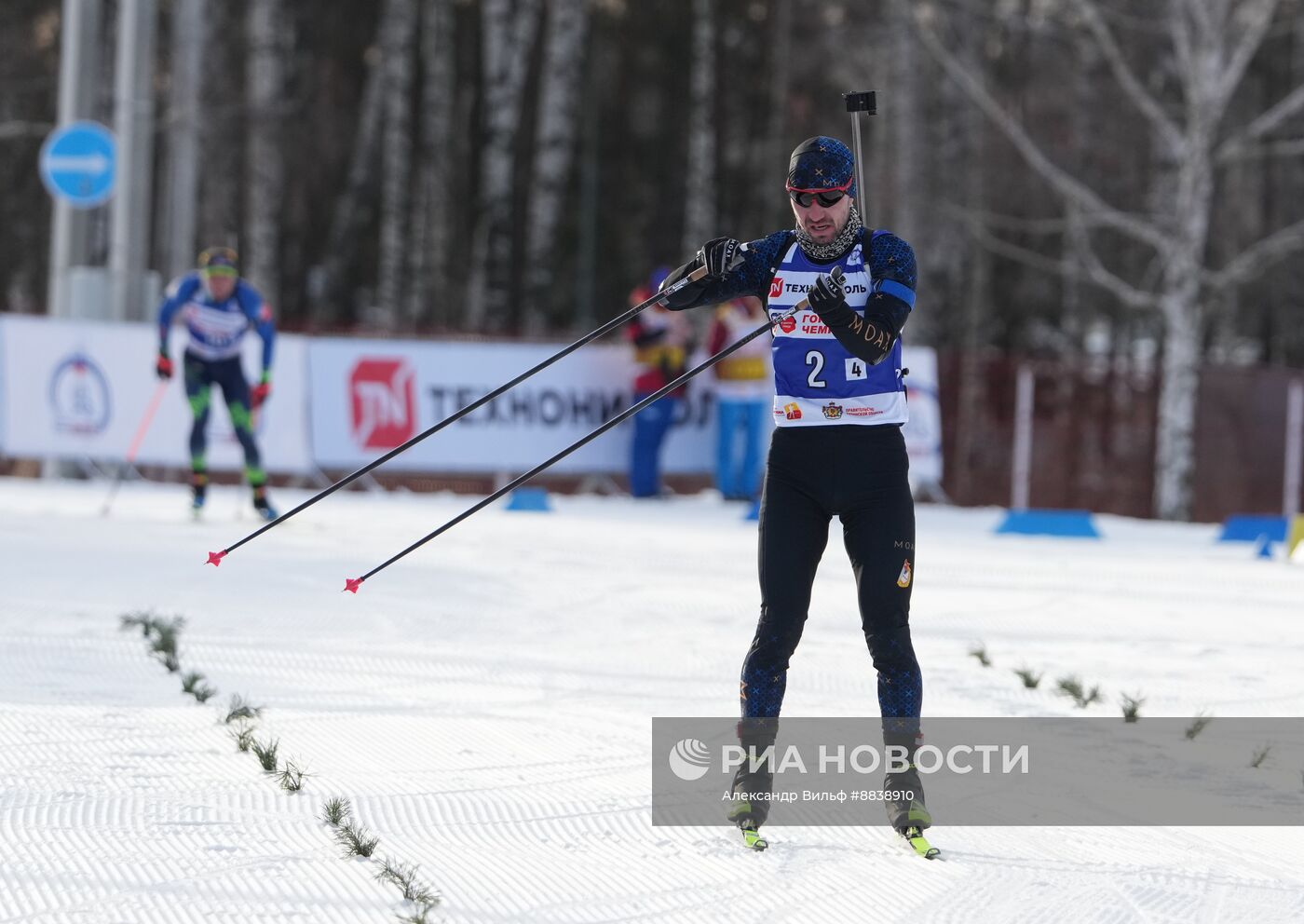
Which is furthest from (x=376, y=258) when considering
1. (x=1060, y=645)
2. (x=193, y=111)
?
(x=1060, y=645)

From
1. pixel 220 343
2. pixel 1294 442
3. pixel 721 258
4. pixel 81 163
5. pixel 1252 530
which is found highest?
pixel 81 163

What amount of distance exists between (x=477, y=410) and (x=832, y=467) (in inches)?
478

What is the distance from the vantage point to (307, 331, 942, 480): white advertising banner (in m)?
16.1

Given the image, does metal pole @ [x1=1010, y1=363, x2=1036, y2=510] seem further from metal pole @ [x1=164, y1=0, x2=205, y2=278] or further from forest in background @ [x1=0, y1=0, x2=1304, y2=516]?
metal pole @ [x1=164, y1=0, x2=205, y2=278]

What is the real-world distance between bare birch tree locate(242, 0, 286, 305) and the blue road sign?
27.8 ft

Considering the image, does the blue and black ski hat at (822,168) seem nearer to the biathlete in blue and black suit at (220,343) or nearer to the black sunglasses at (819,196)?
the black sunglasses at (819,196)

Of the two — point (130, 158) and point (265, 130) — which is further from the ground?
point (265, 130)

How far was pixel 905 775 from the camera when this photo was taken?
4539 mm

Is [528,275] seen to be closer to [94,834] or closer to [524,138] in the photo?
[524,138]

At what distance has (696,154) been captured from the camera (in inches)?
1110

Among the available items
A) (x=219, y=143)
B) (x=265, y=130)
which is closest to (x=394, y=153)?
(x=219, y=143)

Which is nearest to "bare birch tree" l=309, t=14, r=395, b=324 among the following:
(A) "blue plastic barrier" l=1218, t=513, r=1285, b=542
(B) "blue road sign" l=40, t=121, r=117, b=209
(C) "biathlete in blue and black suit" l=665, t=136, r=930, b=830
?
(B) "blue road sign" l=40, t=121, r=117, b=209

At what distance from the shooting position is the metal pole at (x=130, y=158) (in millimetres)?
16344

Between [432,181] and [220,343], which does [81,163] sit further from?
[432,181]
